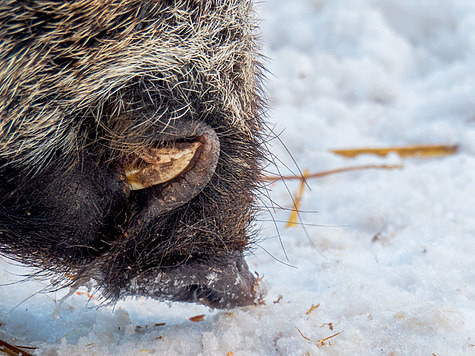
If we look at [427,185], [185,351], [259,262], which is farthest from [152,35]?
[427,185]

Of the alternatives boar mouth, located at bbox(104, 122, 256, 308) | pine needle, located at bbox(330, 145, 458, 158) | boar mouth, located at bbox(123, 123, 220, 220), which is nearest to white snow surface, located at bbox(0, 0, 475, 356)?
pine needle, located at bbox(330, 145, 458, 158)

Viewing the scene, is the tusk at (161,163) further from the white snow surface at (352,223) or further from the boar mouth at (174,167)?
the white snow surface at (352,223)

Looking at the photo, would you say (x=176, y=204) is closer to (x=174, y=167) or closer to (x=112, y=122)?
(x=174, y=167)

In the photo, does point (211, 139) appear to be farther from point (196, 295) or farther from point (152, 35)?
point (196, 295)

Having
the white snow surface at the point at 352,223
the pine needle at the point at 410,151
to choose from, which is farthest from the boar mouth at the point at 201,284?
the pine needle at the point at 410,151

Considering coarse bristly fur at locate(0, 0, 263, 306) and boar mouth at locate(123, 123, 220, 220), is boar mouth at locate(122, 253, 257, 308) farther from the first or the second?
boar mouth at locate(123, 123, 220, 220)

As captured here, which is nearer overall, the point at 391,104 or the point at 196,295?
the point at 196,295
